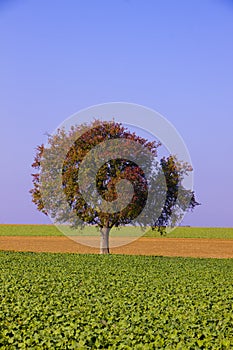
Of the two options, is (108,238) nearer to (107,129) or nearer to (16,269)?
(107,129)

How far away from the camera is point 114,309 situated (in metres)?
16.9

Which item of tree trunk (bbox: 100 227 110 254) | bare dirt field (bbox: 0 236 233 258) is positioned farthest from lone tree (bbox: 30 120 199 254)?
bare dirt field (bbox: 0 236 233 258)

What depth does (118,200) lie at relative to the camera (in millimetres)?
42938

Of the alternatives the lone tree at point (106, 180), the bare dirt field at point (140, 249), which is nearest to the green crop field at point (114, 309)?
the lone tree at point (106, 180)

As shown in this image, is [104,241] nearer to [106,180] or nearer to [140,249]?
[106,180]

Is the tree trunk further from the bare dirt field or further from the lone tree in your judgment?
the bare dirt field

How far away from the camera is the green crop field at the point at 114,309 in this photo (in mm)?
12966

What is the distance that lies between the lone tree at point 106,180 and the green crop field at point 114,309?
A: 1374 centimetres

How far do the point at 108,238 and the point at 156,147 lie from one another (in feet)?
25.0

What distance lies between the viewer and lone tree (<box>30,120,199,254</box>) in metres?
43.2

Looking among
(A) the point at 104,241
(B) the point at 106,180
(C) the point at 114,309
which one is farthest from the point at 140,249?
(C) the point at 114,309

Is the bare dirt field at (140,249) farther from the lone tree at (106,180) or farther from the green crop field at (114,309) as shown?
the green crop field at (114,309)

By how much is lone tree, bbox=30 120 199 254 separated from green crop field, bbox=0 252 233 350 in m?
13.7

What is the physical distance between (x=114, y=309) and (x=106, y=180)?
1041 inches
